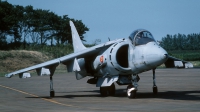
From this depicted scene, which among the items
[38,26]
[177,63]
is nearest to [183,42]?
[38,26]

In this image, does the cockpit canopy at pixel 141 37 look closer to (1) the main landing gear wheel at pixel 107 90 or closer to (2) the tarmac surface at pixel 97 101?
(2) the tarmac surface at pixel 97 101

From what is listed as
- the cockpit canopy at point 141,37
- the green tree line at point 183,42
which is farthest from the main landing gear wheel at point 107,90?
the green tree line at point 183,42

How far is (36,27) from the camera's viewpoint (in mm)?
99250

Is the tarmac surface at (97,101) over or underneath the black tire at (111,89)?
underneath

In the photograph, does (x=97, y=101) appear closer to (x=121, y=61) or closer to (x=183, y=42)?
(x=121, y=61)

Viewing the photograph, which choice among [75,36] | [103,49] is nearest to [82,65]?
[103,49]

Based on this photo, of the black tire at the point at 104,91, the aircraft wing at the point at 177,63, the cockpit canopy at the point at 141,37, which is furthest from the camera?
the black tire at the point at 104,91

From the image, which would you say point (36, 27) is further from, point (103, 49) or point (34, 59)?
point (103, 49)

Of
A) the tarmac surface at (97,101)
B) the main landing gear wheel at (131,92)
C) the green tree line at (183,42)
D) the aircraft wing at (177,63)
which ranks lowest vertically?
the tarmac surface at (97,101)

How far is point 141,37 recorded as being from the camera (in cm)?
2038

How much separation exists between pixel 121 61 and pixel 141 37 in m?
2.17

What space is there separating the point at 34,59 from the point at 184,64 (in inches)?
2023

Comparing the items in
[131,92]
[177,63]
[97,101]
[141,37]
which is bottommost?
[97,101]

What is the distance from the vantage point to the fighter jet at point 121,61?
19.6 metres
